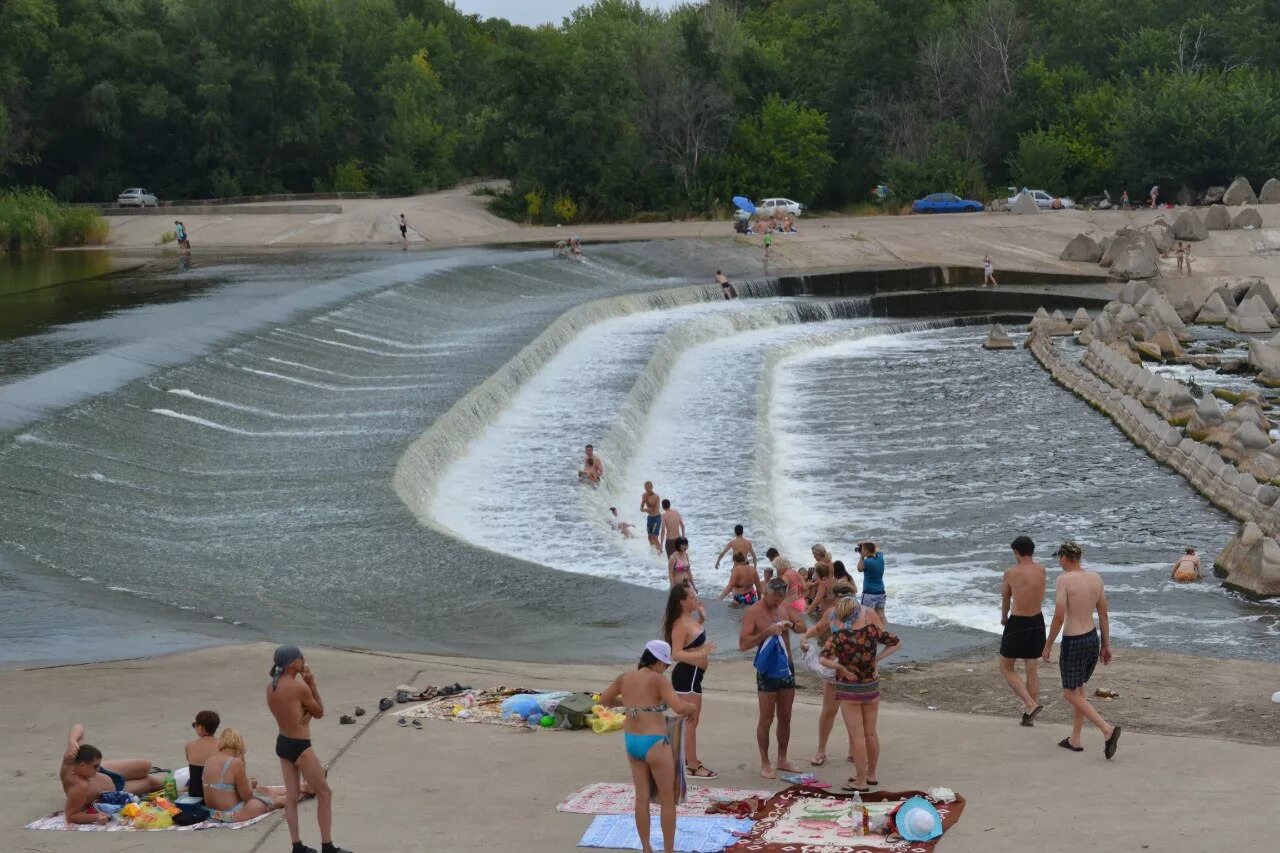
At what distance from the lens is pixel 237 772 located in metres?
9.90

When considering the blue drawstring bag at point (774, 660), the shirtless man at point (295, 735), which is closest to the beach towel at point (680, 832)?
the blue drawstring bag at point (774, 660)

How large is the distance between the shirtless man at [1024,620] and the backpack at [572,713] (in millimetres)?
3306

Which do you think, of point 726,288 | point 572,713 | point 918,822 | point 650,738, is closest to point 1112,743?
point 918,822

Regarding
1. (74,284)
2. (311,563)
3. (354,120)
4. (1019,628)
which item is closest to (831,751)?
(1019,628)

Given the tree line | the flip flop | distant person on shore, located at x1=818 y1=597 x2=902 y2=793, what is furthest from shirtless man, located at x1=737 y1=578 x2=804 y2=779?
the tree line

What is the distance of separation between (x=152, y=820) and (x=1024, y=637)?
21.5 ft

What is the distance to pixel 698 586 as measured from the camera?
1870cm

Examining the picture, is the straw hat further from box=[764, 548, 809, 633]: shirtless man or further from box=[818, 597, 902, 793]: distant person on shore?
box=[764, 548, 809, 633]: shirtless man

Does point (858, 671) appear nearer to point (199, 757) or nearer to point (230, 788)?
point (230, 788)

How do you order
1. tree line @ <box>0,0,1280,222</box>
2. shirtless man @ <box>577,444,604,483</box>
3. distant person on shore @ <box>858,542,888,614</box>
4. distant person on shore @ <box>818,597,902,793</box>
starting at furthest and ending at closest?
1. tree line @ <box>0,0,1280,222</box>
2. shirtless man @ <box>577,444,604,483</box>
3. distant person on shore @ <box>858,542,888,614</box>
4. distant person on shore @ <box>818,597,902,793</box>

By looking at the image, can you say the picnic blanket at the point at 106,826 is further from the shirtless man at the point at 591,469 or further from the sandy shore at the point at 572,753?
the shirtless man at the point at 591,469

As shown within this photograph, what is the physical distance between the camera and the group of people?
30.0 feet

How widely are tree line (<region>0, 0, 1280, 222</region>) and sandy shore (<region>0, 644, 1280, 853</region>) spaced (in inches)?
2103

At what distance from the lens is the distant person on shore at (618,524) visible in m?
21.2
